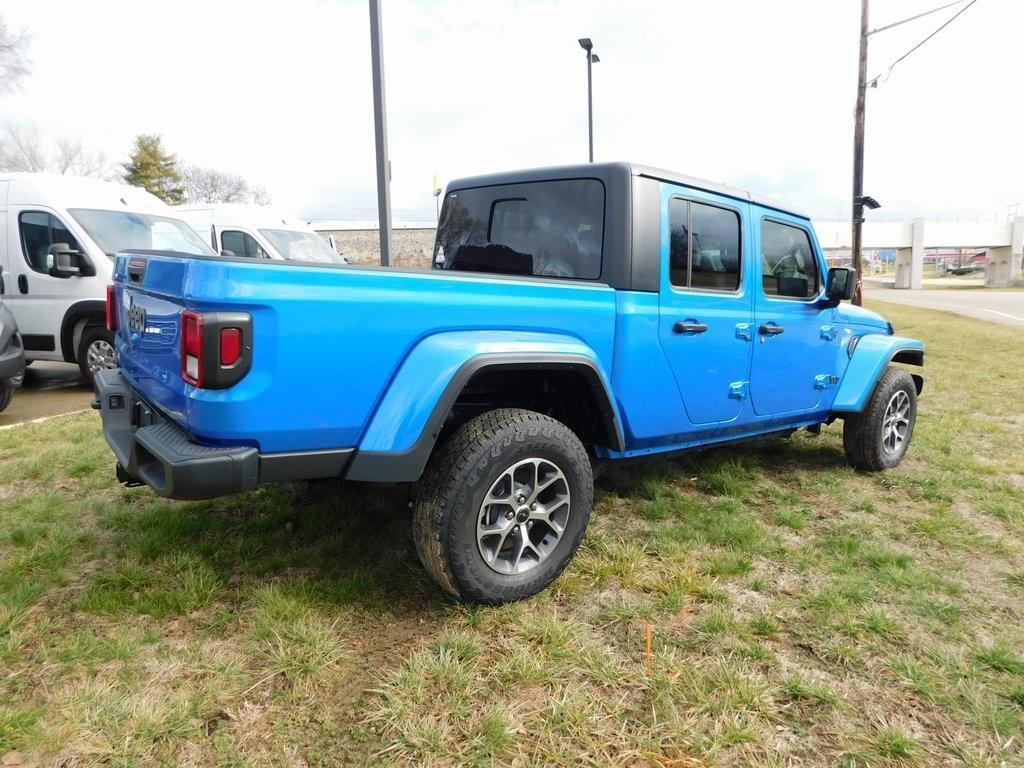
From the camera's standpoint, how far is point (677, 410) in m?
3.25

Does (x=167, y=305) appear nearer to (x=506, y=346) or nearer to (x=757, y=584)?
(x=506, y=346)

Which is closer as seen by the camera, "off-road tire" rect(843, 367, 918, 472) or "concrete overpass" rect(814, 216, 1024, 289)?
"off-road tire" rect(843, 367, 918, 472)

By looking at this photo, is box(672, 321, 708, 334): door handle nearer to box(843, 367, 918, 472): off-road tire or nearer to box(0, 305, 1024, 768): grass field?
box(0, 305, 1024, 768): grass field

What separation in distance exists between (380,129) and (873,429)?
512 cm

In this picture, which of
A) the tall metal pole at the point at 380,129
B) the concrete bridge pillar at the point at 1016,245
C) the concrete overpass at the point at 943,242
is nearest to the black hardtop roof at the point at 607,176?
the tall metal pole at the point at 380,129

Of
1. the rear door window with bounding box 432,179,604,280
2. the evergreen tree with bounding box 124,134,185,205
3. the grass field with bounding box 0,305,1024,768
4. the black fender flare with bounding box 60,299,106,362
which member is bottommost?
the grass field with bounding box 0,305,1024,768

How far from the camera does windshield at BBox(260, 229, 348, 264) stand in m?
11.1

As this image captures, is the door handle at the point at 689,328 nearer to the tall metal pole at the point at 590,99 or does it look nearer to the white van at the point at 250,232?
the white van at the point at 250,232

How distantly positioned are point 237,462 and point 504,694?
44.7 inches

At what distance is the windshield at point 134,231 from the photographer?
7059 millimetres

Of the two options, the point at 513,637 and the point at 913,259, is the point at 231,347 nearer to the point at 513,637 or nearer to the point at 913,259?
the point at 513,637

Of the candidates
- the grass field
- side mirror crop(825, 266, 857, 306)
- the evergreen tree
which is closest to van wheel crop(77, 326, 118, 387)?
the grass field

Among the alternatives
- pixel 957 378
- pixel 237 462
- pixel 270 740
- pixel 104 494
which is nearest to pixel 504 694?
pixel 270 740

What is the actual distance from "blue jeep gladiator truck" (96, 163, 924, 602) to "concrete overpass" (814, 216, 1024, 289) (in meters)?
51.7
